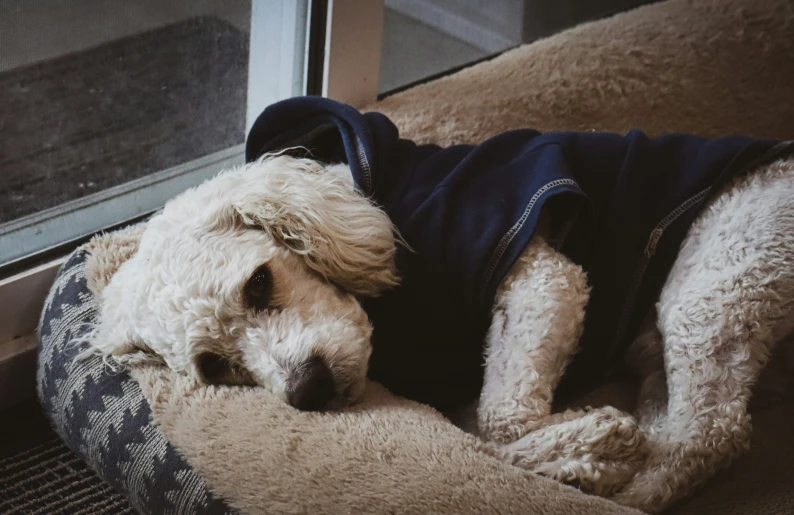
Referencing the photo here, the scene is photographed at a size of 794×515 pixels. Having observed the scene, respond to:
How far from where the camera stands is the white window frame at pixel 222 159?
7.11ft

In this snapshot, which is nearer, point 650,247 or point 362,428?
point 362,428

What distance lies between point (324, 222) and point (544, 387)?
0.52 meters

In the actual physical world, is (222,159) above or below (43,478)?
above

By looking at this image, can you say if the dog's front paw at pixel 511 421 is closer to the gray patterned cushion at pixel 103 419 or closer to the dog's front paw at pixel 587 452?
the dog's front paw at pixel 587 452

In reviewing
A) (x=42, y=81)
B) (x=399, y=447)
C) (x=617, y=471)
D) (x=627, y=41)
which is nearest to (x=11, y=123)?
(x=42, y=81)

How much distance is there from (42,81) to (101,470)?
37.5 inches

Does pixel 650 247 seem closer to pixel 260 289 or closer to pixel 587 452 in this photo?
pixel 587 452

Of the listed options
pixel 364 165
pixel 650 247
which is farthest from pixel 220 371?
pixel 650 247

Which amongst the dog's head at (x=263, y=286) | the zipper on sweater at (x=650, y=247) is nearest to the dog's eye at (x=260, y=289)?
the dog's head at (x=263, y=286)

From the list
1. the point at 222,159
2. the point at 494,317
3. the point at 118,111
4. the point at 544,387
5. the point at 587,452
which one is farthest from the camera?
the point at 222,159

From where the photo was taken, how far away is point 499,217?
67.4 inches

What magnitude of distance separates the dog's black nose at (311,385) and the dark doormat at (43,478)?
1.94 feet

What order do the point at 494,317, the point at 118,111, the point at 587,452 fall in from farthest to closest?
1. the point at 118,111
2. the point at 494,317
3. the point at 587,452

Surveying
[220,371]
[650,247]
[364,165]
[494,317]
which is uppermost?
[364,165]
